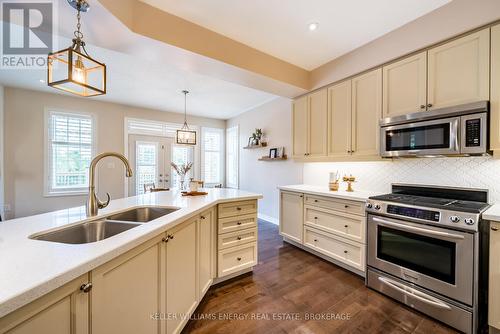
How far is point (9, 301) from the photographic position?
0.55 meters

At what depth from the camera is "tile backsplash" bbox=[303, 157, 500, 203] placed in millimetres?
1897

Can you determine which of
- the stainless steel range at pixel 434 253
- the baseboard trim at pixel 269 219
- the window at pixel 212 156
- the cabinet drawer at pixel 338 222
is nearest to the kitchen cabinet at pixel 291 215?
the cabinet drawer at pixel 338 222

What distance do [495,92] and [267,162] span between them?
3.56 m

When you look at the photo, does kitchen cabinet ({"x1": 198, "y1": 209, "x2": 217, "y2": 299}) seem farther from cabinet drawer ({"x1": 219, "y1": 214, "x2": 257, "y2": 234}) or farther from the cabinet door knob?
the cabinet door knob

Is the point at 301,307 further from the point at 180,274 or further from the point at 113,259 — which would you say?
the point at 113,259

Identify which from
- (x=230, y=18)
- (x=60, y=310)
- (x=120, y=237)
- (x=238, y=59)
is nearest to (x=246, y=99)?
(x=238, y=59)

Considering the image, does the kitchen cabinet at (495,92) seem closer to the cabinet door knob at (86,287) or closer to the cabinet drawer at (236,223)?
the cabinet drawer at (236,223)

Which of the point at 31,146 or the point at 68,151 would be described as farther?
the point at 68,151

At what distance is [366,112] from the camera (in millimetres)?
2512

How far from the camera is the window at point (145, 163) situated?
17.0 ft

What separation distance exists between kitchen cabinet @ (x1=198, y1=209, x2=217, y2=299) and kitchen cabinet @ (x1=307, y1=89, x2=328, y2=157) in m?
1.87

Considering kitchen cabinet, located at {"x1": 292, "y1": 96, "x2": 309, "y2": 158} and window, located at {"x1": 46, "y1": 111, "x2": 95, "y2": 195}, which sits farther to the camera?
window, located at {"x1": 46, "y1": 111, "x2": 95, "y2": 195}

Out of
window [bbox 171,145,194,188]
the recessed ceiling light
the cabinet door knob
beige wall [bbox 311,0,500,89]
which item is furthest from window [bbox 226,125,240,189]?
the cabinet door knob

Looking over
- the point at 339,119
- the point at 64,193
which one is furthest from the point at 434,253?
the point at 64,193
